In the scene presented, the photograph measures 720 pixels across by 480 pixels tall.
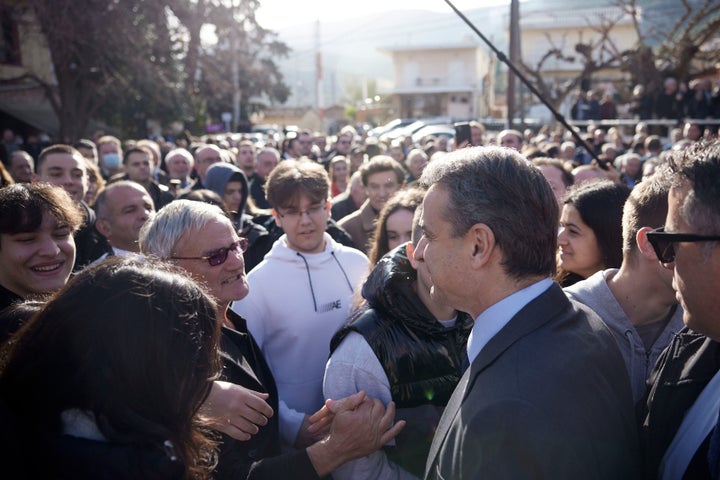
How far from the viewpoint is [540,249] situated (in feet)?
5.41

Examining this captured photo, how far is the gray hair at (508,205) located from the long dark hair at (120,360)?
2.45 feet

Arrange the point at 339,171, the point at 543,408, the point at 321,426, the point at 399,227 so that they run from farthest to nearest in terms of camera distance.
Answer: the point at 339,171 < the point at 399,227 < the point at 321,426 < the point at 543,408

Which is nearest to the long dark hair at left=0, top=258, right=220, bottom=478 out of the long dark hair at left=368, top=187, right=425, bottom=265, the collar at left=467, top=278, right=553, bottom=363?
the collar at left=467, top=278, right=553, bottom=363

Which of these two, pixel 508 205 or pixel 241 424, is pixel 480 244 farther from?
pixel 241 424

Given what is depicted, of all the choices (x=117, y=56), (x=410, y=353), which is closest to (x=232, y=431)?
(x=410, y=353)

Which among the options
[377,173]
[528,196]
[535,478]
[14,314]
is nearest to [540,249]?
[528,196]

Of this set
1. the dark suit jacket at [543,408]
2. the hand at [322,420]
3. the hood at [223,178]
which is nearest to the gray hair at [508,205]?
the dark suit jacket at [543,408]

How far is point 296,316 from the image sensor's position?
10.3 feet

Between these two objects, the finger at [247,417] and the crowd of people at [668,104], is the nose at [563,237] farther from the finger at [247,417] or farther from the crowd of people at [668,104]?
the crowd of people at [668,104]

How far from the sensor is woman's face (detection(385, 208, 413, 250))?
340 cm

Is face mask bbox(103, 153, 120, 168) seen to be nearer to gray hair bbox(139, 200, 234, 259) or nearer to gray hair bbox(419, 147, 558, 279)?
gray hair bbox(139, 200, 234, 259)

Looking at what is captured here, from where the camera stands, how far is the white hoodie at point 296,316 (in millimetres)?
3059

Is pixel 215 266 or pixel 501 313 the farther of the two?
pixel 215 266

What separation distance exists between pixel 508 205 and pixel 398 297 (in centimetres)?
82
